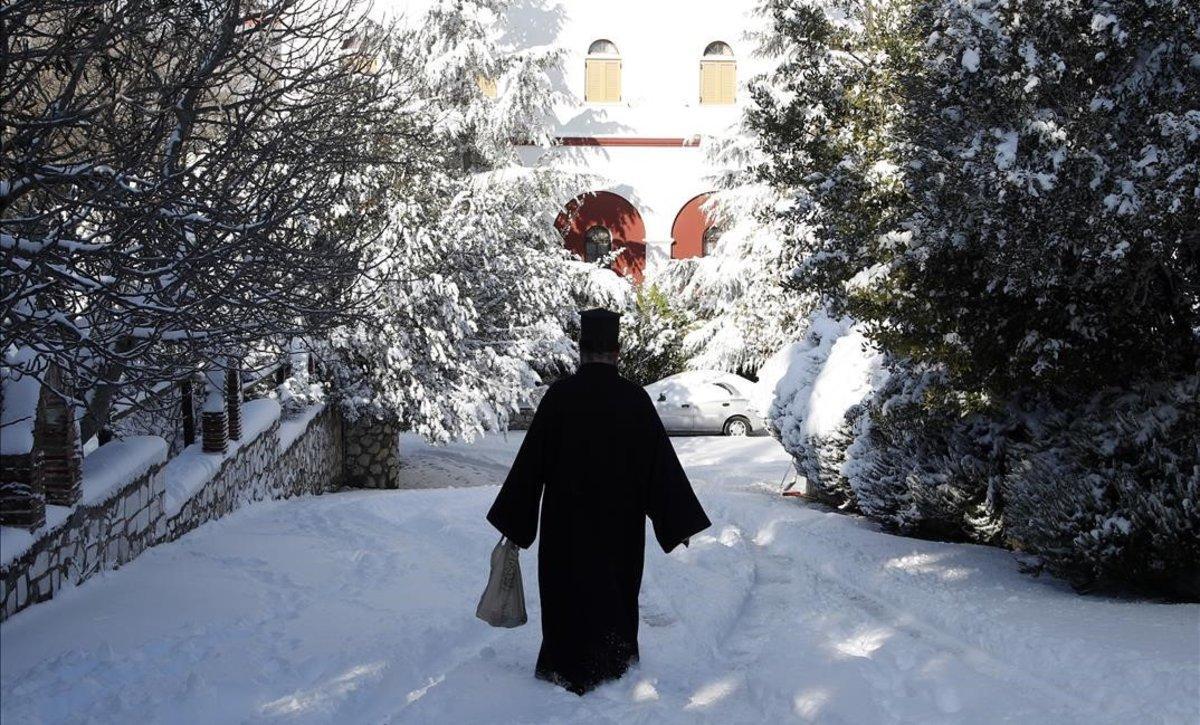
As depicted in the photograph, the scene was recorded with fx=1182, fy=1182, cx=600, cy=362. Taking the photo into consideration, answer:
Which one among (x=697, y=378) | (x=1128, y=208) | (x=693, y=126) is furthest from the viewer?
(x=693, y=126)

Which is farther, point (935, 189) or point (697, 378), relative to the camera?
point (697, 378)

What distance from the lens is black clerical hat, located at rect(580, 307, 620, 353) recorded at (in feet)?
19.1

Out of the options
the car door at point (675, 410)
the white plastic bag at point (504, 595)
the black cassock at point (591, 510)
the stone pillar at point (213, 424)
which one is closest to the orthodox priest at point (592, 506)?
the black cassock at point (591, 510)

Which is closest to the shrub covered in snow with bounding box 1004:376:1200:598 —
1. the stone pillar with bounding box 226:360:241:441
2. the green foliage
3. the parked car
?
the stone pillar with bounding box 226:360:241:441

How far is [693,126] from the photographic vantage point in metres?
30.5

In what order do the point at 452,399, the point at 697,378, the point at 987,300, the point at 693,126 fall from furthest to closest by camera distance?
the point at 693,126 < the point at 697,378 < the point at 452,399 < the point at 987,300

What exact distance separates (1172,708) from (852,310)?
4271 millimetres

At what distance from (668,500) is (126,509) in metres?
3.63

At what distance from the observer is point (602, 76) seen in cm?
3052

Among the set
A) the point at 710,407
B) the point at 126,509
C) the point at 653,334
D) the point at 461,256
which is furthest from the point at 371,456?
the point at 126,509

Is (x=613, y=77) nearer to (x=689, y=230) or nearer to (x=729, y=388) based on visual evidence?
(x=689, y=230)

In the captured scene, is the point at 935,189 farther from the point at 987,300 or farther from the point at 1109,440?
the point at 1109,440

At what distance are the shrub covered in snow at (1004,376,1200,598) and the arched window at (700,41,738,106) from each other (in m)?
23.4

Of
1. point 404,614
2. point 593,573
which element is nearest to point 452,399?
point 404,614
